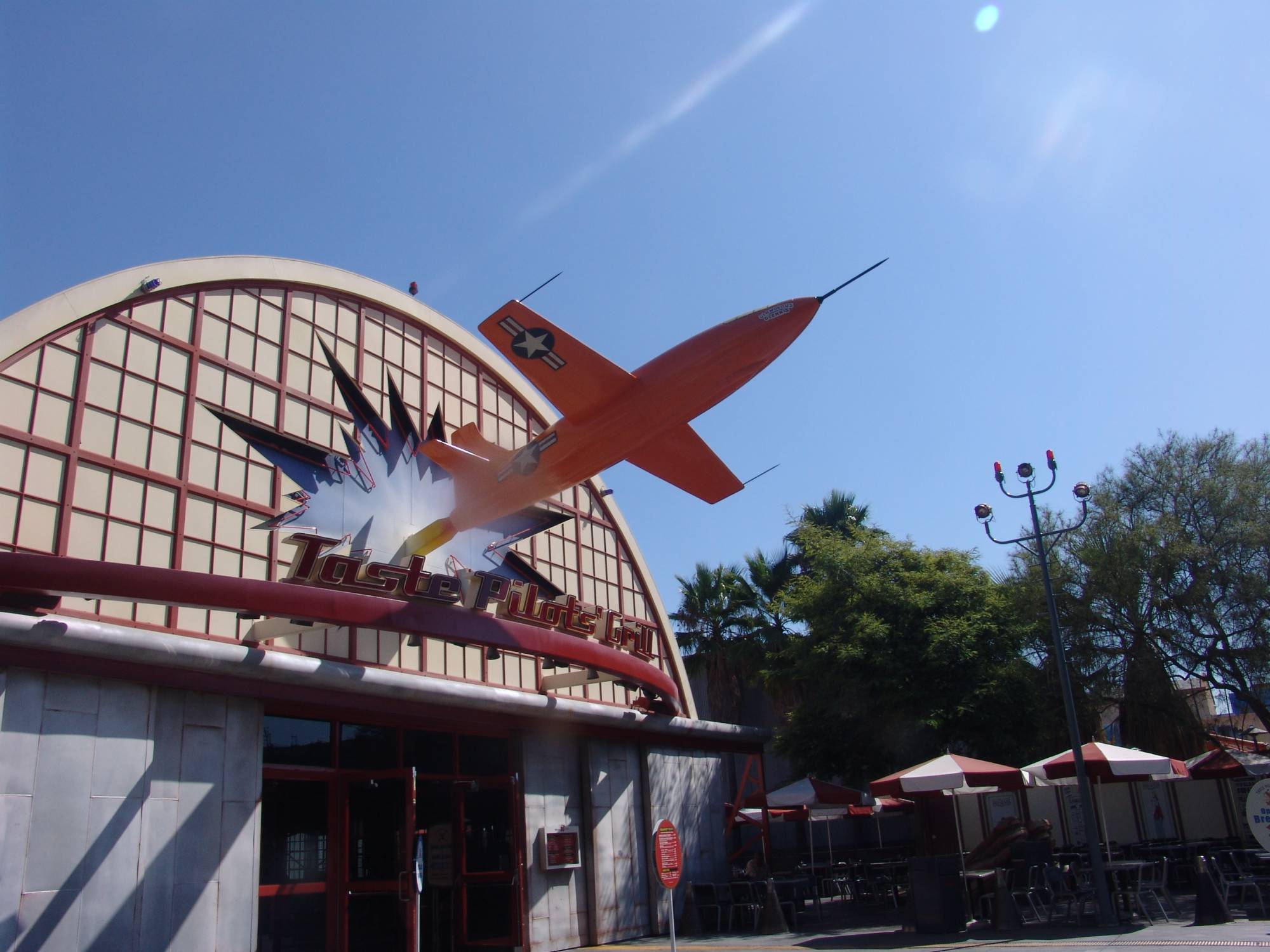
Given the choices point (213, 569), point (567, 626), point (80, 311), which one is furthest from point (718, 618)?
point (80, 311)

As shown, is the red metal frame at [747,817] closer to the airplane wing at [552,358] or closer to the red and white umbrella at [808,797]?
the red and white umbrella at [808,797]

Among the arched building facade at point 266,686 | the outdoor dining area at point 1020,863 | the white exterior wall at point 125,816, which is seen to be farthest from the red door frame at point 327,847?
the outdoor dining area at point 1020,863

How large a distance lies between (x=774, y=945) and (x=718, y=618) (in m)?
20.7

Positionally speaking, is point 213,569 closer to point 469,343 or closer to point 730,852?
point 469,343

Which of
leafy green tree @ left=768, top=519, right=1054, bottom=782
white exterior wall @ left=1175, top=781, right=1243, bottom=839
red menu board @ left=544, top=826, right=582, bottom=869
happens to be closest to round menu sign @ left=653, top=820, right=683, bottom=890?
red menu board @ left=544, top=826, right=582, bottom=869

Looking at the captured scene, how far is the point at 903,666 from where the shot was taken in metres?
24.2

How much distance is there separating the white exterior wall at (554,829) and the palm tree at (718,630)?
1718 cm

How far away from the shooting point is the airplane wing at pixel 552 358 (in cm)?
1536

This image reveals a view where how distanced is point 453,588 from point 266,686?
2900mm

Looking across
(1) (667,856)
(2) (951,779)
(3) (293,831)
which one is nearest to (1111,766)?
(2) (951,779)

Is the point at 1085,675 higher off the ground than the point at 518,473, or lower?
lower

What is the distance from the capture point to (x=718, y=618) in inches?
1400

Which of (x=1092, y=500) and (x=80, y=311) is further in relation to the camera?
(x=1092, y=500)

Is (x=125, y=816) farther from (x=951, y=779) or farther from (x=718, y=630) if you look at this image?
(x=718, y=630)
